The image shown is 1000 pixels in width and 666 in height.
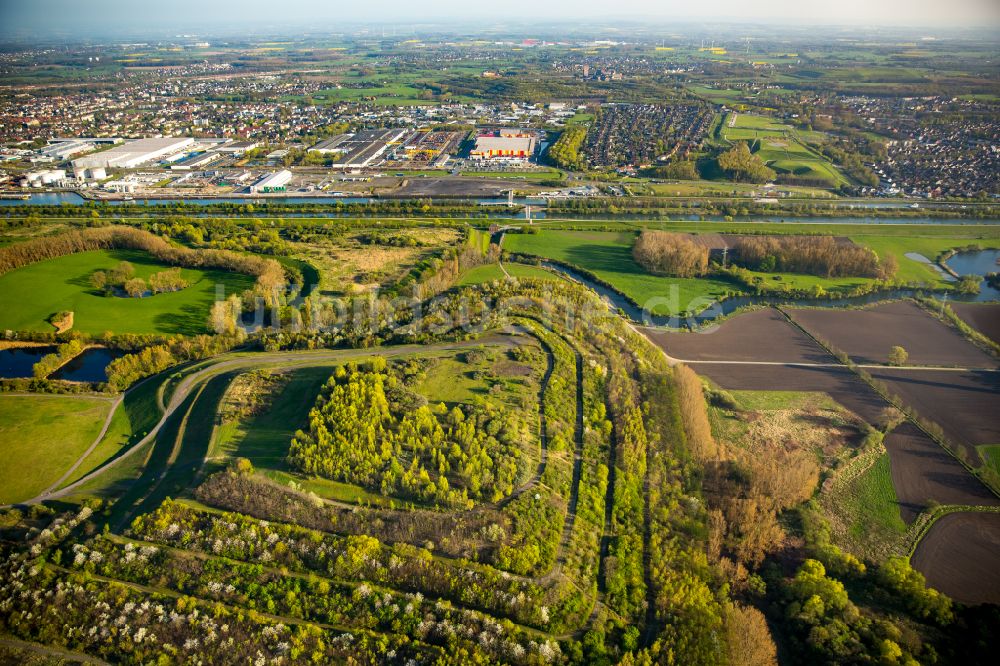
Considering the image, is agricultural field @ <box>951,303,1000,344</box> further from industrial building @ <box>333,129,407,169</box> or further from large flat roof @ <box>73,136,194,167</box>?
large flat roof @ <box>73,136,194,167</box>

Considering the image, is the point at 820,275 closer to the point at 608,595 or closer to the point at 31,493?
the point at 608,595

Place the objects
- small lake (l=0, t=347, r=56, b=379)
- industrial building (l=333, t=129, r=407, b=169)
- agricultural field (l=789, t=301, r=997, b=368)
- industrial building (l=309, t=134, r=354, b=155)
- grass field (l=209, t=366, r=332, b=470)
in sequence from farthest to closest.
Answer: industrial building (l=309, t=134, r=354, b=155), industrial building (l=333, t=129, r=407, b=169), agricultural field (l=789, t=301, r=997, b=368), small lake (l=0, t=347, r=56, b=379), grass field (l=209, t=366, r=332, b=470)

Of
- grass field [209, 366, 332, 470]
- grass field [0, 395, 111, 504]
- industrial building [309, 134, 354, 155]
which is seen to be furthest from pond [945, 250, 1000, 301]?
industrial building [309, 134, 354, 155]

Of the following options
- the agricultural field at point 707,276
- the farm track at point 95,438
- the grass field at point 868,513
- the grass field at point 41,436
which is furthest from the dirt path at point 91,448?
the agricultural field at point 707,276

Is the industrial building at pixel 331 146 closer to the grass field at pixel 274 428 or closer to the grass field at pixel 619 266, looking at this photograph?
the grass field at pixel 619 266

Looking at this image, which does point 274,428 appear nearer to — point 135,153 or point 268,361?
point 268,361
